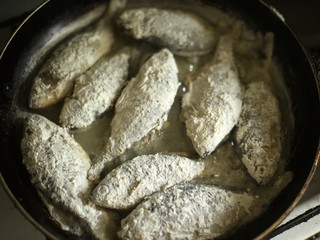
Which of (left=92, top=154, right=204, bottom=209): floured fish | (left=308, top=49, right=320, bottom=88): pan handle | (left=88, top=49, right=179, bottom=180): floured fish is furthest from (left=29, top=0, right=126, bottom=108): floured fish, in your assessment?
(left=308, top=49, right=320, bottom=88): pan handle

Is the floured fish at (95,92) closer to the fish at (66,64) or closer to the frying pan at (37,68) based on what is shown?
the fish at (66,64)

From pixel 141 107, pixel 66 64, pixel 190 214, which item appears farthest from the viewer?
pixel 66 64

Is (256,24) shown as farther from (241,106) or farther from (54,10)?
(54,10)

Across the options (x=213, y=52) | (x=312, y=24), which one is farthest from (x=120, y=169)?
(x=312, y=24)

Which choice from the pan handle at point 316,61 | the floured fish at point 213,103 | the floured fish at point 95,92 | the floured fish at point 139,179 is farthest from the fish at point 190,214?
the pan handle at point 316,61

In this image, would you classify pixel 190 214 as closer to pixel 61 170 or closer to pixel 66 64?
pixel 61 170

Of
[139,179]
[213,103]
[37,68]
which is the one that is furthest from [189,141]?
[37,68]
